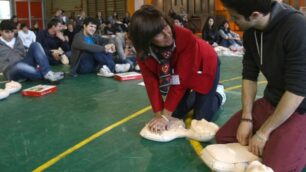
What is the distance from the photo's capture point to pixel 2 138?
8.66ft

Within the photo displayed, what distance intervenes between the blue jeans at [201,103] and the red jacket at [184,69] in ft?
0.26

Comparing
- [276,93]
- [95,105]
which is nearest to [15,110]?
[95,105]

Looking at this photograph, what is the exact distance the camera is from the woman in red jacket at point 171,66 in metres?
2.04

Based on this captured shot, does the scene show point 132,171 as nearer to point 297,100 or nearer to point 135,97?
point 297,100

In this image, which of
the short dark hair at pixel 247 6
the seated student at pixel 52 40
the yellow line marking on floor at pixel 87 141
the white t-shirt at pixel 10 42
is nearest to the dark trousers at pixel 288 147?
the short dark hair at pixel 247 6

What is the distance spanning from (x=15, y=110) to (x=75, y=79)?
5.59 feet

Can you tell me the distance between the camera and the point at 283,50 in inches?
68.4

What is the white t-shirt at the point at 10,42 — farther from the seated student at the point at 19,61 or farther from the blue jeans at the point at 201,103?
the blue jeans at the point at 201,103

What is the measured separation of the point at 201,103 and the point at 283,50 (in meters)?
1.06

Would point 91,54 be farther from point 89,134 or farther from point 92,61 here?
point 89,134

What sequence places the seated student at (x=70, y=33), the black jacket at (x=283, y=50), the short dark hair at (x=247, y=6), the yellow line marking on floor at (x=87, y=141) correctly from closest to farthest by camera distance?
the short dark hair at (x=247, y=6) < the black jacket at (x=283, y=50) < the yellow line marking on floor at (x=87, y=141) < the seated student at (x=70, y=33)

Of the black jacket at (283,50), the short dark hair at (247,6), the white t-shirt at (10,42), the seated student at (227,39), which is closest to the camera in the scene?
the short dark hair at (247,6)

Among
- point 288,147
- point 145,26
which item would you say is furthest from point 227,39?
point 288,147

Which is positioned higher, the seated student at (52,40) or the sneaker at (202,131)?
the seated student at (52,40)
